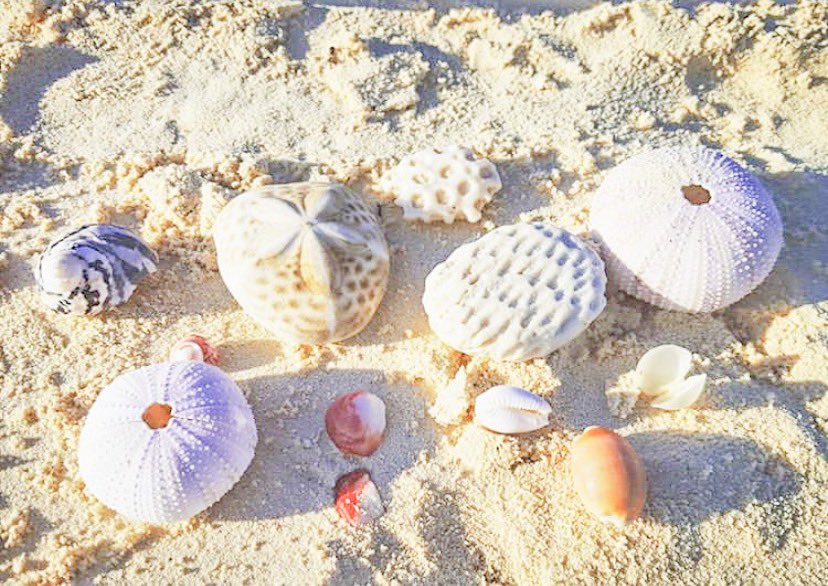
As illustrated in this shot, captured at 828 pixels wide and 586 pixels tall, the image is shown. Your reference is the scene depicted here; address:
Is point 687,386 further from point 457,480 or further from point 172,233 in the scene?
point 172,233

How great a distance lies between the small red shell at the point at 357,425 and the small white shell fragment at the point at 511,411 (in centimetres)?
39

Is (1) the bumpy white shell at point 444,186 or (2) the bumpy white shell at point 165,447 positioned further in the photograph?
(1) the bumpy white shell at point 444,186

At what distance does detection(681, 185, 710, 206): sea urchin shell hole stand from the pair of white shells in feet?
2.17

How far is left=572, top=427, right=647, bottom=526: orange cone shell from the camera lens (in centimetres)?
256

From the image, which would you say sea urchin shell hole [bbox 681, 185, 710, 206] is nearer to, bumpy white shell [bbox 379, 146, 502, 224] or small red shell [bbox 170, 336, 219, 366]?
bumpy white shell [bbox 379, 146, 502, 224]

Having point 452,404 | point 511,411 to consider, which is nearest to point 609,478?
point 511,411

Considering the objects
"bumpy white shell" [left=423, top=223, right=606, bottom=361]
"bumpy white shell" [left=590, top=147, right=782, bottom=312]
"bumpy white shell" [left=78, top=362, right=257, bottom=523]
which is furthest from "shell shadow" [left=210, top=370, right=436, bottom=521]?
"bumpy white shell" [left=590, top=147, right=782, bottom=312]

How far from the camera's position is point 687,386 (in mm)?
2877

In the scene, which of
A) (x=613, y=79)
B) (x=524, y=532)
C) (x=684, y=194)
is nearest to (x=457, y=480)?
(x=524, y=532)

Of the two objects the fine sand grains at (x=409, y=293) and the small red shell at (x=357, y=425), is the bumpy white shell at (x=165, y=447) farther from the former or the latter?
the small red shell at (x=357, y=425)

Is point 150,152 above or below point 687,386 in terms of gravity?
above

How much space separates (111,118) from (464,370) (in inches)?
93.2

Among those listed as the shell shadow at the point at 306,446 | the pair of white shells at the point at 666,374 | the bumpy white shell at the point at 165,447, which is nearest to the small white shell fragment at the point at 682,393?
the pair of white shells at the point at 666,374

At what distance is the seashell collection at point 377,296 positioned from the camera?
2.60 meters
